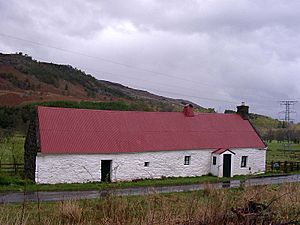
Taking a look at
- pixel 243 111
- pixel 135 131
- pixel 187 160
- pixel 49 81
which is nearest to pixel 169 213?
pixel 135 131

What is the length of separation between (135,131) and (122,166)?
4006 millimetres

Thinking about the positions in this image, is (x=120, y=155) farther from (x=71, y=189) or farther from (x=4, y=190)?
(x=4, y=190)

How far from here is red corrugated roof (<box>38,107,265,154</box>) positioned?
2734cm

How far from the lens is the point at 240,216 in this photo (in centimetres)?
675

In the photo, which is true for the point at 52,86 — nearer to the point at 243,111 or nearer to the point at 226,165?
the point at 243,111

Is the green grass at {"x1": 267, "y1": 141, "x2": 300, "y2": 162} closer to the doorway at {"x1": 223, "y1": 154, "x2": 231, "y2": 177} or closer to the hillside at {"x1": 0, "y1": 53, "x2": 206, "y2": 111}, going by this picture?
the doorway at {"x1": 223, "y1": 154, "x2": 231, "y2": 177}

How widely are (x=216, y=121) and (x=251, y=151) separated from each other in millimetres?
4329

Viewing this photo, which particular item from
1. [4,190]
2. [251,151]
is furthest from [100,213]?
[251,151]

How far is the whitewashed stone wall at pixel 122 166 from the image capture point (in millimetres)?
25302

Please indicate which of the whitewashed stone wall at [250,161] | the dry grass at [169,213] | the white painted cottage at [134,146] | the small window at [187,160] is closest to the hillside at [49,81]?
the white painted cottage at [134,146]

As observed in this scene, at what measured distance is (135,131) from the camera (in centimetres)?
3144

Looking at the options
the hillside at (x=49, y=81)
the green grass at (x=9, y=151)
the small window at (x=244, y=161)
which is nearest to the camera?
the green grass at (x=9, y=151)

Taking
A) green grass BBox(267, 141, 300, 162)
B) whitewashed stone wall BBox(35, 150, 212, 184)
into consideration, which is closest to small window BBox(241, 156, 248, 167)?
whitewashed stone wall BBox(35, 150, 212, 184)

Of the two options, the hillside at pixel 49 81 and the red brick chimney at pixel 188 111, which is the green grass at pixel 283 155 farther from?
the hillside at pixel 49 81
